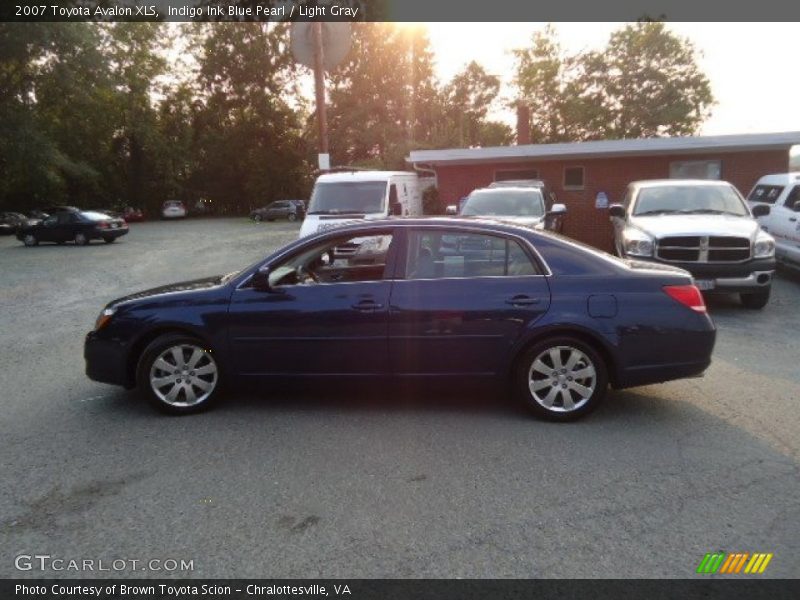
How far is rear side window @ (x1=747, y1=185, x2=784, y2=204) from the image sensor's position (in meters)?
13.2

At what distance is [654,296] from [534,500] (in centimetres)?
208

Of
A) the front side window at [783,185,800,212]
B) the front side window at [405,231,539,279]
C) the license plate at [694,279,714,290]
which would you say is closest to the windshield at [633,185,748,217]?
the license plate at [694,279,714,290]

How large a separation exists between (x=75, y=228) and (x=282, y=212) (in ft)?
61.2

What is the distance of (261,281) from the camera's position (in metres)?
5.21

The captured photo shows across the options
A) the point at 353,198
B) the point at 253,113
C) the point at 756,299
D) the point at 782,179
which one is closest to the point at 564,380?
the point at 756,299

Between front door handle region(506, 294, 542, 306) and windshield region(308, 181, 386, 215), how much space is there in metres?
8.99

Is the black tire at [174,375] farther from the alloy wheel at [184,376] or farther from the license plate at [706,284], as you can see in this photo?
the license plate at [706,284]

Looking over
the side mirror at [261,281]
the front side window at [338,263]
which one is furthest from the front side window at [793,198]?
the side mirror at [261,281]

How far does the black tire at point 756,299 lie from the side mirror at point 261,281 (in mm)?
7510

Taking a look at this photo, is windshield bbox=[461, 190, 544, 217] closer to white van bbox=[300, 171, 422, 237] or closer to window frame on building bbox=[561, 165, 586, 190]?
white van bbox=[300, 171, 422, 237]

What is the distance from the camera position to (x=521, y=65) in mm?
54219

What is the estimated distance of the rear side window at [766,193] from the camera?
13238 millimetres

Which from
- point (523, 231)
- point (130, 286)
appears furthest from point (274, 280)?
point (130, 286)
